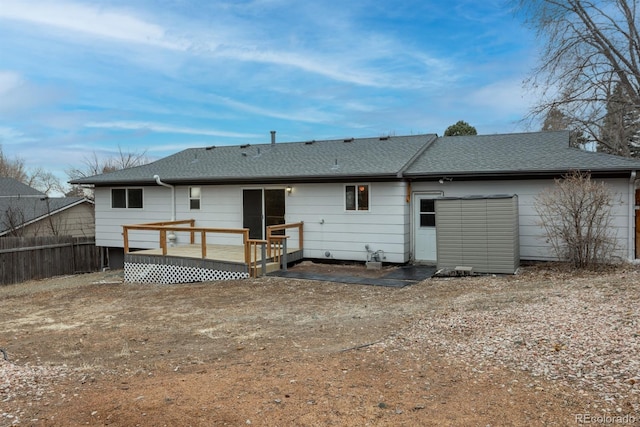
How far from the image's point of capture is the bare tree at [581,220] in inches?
366

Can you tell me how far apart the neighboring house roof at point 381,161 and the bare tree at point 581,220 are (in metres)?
0.65

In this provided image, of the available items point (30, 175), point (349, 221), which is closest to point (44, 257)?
point (349, 221)

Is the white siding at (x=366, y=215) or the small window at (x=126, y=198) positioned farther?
the small window at (x=126, y=198)

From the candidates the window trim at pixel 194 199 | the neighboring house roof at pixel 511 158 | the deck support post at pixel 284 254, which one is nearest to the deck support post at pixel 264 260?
the deck support post at pixel 284 254

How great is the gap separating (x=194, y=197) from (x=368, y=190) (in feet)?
19.8

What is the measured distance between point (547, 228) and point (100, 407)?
10.3m

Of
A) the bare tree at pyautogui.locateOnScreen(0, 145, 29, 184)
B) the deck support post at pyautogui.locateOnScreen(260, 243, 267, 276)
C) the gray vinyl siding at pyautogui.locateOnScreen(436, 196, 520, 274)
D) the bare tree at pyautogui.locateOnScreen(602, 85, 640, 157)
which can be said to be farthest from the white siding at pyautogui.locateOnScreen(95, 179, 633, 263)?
the bare tree at pyautogui.locateOnScreen(0, 145, 29, 184)

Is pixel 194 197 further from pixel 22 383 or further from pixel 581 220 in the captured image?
pixel 581 220

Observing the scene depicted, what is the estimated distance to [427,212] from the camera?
39.5ft

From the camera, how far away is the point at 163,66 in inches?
683

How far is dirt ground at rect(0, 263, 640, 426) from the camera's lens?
328cm

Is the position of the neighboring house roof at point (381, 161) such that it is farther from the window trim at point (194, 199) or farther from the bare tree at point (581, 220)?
the bare tree at point (581, 220)

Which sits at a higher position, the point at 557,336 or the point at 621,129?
the point at 621,129

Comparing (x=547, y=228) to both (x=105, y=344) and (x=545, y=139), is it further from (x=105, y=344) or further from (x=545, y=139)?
(x=105, y=344)
